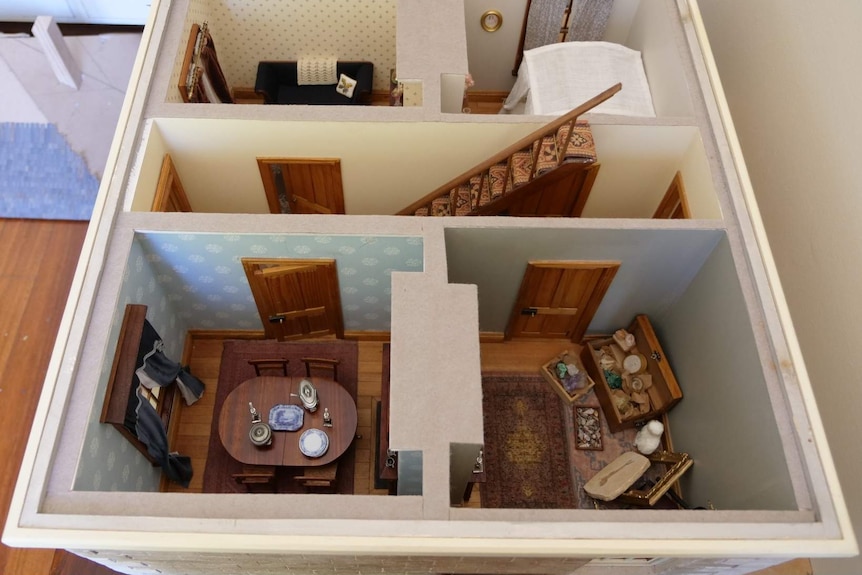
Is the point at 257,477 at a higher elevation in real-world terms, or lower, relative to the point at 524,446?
lower

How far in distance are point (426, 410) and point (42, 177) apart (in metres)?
4.30

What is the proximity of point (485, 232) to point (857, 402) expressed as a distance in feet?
7.80

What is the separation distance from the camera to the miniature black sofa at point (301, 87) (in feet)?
18.8

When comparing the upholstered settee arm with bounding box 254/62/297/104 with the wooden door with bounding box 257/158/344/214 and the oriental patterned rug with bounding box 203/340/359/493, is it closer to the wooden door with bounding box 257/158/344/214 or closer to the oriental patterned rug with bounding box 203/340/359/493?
the wooden door with bounding box 257/158/344/214

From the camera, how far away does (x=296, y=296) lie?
4520 millimetres

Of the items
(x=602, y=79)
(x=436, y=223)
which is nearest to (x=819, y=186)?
(x=602, y=79)

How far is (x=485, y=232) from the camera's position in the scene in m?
3.92

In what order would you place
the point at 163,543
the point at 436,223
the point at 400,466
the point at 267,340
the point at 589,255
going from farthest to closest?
the point at 267,340
the point at 589,255
the point at 436,223
the point at 400,466
the point at 163,543

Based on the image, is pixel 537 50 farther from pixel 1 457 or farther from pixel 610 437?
pixel 1 457

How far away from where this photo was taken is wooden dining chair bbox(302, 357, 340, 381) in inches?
178

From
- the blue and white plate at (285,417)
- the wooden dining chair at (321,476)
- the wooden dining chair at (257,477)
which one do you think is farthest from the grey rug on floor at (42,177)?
the wooden dining chair at (321,476)

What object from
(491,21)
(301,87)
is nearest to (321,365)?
(301,87)

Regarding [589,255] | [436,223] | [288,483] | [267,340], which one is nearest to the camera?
[436,223]

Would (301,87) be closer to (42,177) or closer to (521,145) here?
(42,177)
